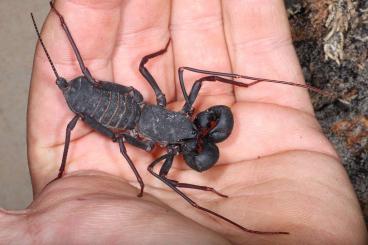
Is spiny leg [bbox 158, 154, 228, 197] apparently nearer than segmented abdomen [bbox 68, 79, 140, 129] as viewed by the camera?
Yes

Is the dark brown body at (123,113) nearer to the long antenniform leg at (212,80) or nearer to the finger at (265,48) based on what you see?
the long antenniform leg at (212,80)

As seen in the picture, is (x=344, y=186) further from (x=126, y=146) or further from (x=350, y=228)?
(x=126, y=146)

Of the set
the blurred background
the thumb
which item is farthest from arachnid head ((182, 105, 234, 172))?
the blurred background

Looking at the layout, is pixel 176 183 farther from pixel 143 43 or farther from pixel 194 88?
pixel 143 43

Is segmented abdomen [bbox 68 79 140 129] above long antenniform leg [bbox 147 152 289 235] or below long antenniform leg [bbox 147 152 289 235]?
above

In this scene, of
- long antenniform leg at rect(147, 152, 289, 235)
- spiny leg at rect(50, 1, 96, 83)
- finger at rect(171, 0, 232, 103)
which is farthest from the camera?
finger at rect(171, 0, 232, 103)

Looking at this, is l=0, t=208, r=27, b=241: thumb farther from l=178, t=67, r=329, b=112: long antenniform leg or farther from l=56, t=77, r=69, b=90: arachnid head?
l=178, t=67, r=329, b=112: long antenniform leg
